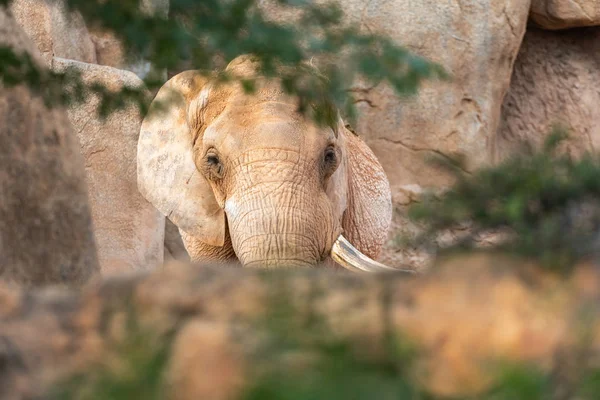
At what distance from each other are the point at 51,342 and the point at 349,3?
580 cm

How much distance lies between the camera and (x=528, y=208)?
196cm

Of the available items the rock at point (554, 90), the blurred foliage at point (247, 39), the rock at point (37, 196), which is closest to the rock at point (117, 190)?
the rock at point (554, 90)

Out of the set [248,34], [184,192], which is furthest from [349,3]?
[248,34]

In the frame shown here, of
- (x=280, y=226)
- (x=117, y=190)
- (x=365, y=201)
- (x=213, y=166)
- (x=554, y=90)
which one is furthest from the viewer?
(x=554, y=90)

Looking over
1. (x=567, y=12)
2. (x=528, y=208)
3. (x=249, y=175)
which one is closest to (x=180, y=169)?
(x=249, y=175)

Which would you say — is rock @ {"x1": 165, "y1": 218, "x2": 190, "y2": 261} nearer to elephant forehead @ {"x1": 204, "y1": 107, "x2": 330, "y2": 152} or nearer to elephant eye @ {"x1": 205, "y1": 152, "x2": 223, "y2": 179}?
elephant eye @ {"x1": 205, "y1": 152, "x2": 223, "y2": 179}

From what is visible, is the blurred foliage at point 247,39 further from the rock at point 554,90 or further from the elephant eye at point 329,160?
the rock at point 554,90

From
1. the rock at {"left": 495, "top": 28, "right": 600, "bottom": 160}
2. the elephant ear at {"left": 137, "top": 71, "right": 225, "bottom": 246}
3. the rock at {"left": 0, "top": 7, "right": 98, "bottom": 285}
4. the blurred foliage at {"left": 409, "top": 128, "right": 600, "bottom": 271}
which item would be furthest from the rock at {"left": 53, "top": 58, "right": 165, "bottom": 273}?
the blurred foliage at {"left": 409, "top": 128, "right": 600, "bottom": 271}

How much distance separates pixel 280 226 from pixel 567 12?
164 inches

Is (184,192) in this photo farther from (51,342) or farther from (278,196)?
(51,342)

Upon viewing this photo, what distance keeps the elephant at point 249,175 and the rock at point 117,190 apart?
1186 mm

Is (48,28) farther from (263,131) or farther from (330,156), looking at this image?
(330,156)

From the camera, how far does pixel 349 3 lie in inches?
291

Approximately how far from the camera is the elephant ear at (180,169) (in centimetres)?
496
